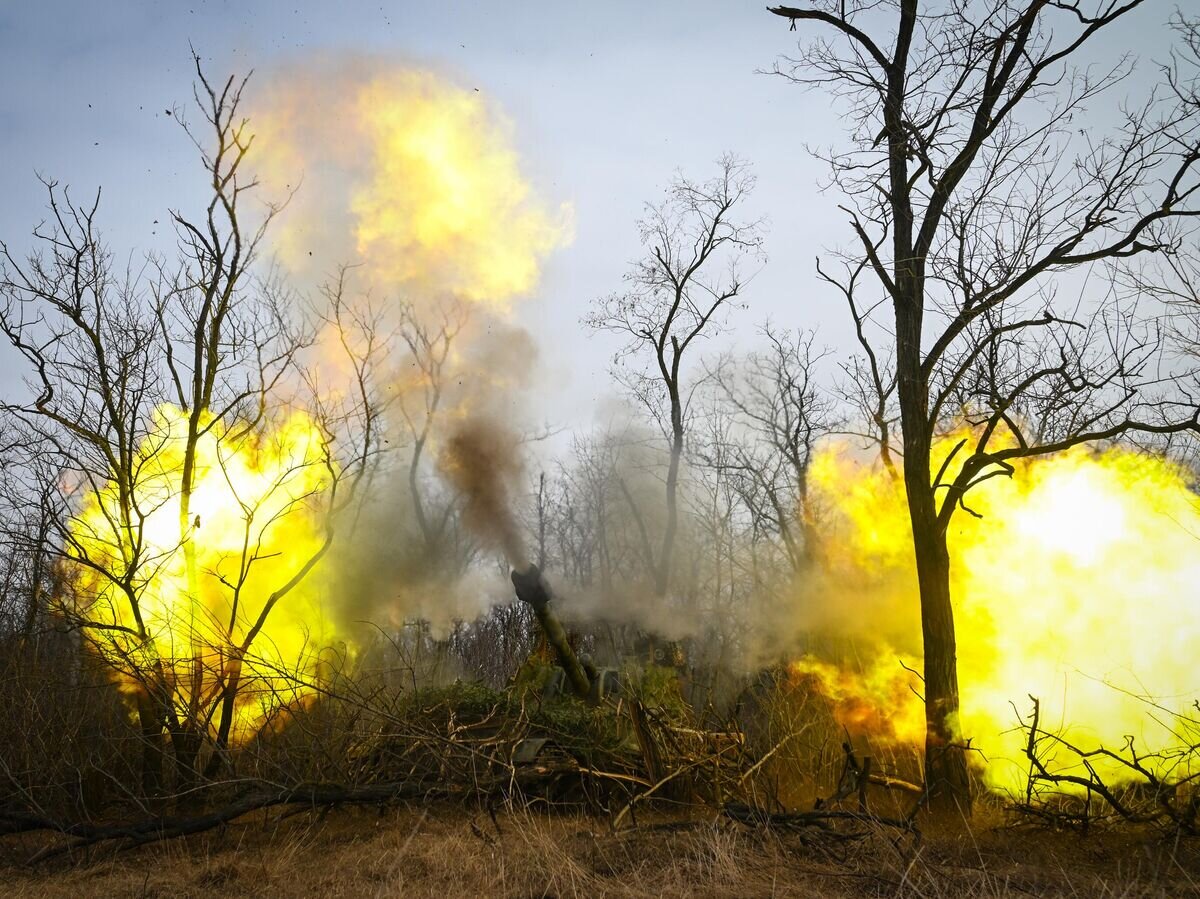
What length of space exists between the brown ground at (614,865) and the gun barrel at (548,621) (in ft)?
8.57

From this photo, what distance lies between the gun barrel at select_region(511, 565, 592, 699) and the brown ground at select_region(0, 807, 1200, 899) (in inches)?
103

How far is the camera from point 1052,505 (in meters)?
12.2

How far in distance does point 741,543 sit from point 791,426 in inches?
473

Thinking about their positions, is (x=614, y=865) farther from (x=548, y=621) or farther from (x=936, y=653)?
(x=936, y=653)

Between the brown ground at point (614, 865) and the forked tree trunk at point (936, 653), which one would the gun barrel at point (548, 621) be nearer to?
the brown ground at point (614, 865)

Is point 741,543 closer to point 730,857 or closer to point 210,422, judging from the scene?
point 210,422

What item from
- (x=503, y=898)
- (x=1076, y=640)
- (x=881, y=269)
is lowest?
(x=503, y=898)

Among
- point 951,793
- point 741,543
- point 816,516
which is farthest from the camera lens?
point 741,543

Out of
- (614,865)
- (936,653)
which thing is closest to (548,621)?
(614,865)

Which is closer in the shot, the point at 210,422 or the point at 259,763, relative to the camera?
the point at 259,763

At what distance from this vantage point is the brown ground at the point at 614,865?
6953 millimetres

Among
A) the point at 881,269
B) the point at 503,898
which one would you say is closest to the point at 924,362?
the point at 881,269

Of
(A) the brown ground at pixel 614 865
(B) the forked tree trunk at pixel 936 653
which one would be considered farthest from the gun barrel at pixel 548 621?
(B) the forked tree trunk at pixel 936 653

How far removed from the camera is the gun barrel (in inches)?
422
